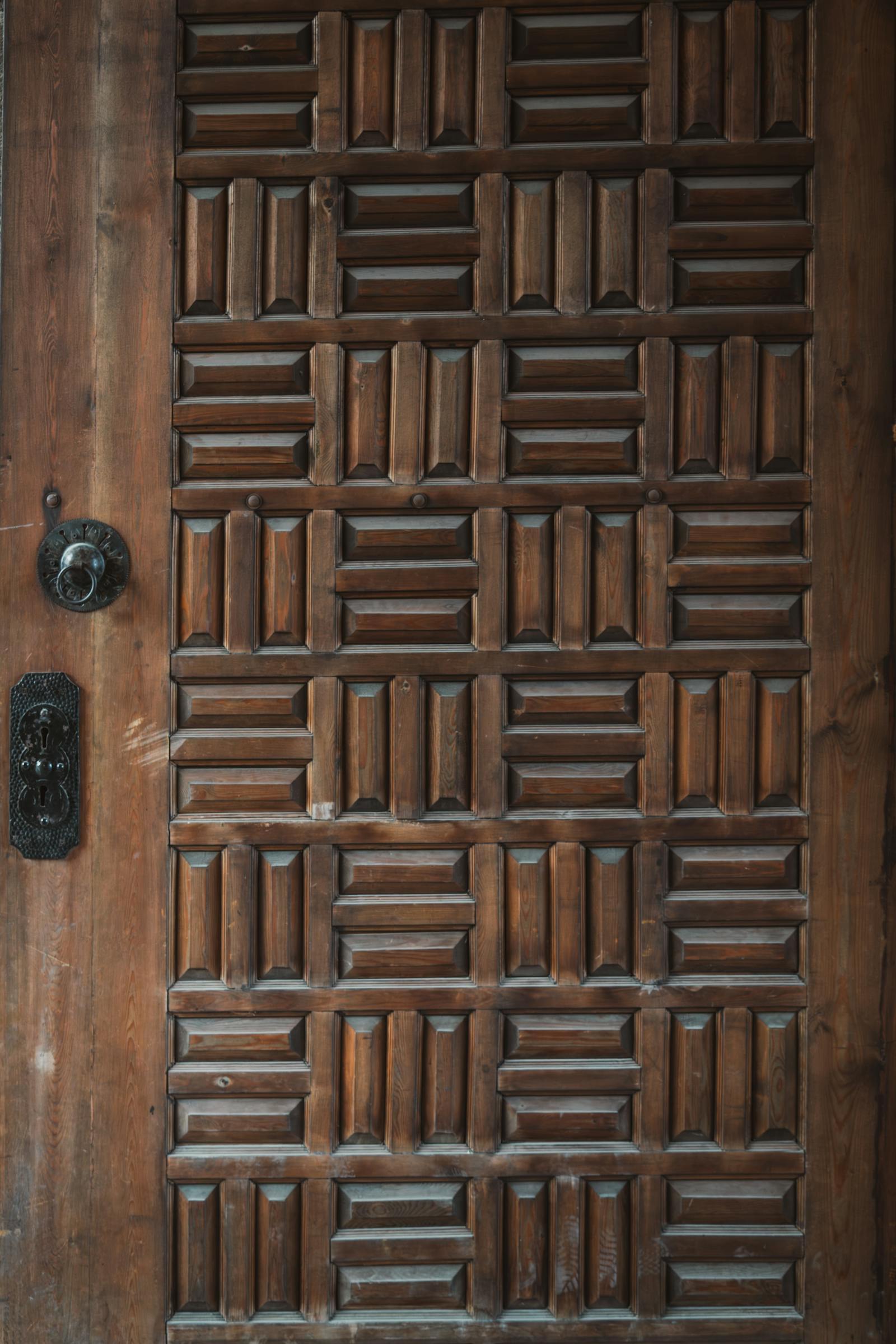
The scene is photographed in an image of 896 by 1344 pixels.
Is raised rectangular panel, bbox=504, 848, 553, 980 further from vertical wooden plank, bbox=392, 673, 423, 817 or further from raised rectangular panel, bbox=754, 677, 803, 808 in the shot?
raised rectangular panel, bbox=754, 677, 803, 808

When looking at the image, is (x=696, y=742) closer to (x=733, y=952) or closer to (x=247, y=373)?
(x=733, y=952)

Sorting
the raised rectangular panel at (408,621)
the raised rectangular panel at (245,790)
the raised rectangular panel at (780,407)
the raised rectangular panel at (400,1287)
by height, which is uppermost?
the raised rectangular panel at (780,407)

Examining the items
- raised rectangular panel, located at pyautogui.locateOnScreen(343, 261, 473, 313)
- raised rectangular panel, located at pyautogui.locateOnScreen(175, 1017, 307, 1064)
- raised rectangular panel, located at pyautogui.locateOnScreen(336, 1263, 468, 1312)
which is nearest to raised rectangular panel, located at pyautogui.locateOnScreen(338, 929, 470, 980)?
raised rectangular panel, located at pyautogui.locateOnScreen(175, 1017, 307, 1064)

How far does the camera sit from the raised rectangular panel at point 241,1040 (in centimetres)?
148

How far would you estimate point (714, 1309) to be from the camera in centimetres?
149

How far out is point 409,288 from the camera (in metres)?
1.48

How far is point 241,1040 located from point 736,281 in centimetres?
148

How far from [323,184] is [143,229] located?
0.31 m

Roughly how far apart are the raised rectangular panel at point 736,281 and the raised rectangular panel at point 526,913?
0.95 metres

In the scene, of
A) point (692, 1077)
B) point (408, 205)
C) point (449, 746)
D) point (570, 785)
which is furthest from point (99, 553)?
point (692, 1077)

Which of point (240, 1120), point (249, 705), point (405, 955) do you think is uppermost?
point (249, 705)

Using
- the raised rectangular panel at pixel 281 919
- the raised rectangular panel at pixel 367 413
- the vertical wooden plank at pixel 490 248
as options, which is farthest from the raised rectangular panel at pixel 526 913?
the vertical wooden plank at pixel 490 248

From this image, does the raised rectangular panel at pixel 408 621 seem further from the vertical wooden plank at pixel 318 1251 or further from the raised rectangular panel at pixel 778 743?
the vertical wooden plank at pixel 318 1251

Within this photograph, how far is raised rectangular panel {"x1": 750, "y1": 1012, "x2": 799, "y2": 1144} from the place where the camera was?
149 centimetres
